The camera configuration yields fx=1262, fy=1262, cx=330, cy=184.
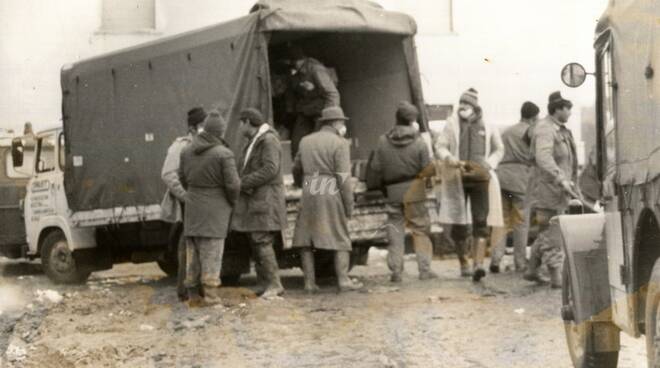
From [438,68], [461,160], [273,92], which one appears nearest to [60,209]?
[273,92]

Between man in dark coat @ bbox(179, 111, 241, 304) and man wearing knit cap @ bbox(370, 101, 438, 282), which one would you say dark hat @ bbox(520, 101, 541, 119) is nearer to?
man wearing knit cap @ bbox(370, 101, 438, 282)

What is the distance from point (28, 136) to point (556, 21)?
39.6 ft

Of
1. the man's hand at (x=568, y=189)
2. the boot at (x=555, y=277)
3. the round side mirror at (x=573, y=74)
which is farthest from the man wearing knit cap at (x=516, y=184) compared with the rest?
the round side mirror at (x=573, y=74)

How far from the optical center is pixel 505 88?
24.0 metres

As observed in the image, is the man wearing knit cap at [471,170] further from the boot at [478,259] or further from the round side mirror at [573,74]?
the round side mirror at [573,74]

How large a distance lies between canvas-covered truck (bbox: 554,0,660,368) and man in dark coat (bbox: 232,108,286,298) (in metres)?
4.72

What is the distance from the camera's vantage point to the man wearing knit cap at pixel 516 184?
13.1 metres

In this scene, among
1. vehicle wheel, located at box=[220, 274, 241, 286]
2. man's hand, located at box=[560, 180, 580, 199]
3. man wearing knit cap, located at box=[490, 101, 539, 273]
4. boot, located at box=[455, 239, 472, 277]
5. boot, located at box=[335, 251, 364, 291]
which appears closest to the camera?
man's hand, located at box=[560, 180, 580, 199]

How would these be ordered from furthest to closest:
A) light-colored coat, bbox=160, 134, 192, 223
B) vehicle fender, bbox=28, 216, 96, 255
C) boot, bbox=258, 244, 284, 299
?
vehicle fender, bbox=28, 216, 96, 255 < light-colored coat, bbox=160, 134, 192, 223 < boot, bbox=258, 244, 284, 299

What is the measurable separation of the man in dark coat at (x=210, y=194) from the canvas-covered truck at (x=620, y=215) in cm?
435

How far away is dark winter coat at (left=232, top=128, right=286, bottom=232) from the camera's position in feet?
37.4

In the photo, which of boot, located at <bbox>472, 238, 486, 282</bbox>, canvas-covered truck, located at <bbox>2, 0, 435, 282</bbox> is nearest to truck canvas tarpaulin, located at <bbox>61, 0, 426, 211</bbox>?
canvas-covered truck, located at <bbox>2, 0, 435, 282</bbox>

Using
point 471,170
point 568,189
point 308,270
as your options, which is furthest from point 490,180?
point 308,270

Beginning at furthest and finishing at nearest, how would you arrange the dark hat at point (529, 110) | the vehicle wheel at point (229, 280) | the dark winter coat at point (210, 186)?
the dark hat at point (529, 110) < the vehicle wheel at point (229, 280) < the dark winter coat at point (210, 186)
